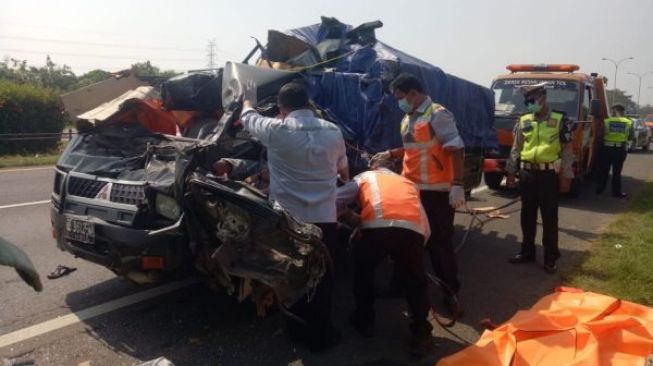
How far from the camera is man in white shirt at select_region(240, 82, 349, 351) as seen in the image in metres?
3.48

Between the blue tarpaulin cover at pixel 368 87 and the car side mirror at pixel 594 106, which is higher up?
the blue tarpaulin cover at pixel 368 87

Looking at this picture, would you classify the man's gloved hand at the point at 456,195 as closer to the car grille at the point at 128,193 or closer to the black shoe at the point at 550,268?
the black shoe at the point at 550,268

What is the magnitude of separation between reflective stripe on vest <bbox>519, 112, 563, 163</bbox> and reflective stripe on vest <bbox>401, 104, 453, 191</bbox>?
1.69m

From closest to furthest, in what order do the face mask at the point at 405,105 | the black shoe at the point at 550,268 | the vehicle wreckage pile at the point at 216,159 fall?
the vehicle wreckage pile at the point at 216,159 → the face mask at the point at 405,105 → the black shoe at the point at 550,268

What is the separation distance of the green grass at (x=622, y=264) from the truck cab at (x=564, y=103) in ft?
7.10

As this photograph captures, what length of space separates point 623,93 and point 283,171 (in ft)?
258

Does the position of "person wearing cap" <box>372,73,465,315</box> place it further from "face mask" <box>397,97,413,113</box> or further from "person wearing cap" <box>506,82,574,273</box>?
"person wearing cap" <box>506,82,574,273</box>

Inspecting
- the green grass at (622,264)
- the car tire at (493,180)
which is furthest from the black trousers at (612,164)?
the green grass at (622,264)

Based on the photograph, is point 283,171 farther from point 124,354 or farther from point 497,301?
point 497,301

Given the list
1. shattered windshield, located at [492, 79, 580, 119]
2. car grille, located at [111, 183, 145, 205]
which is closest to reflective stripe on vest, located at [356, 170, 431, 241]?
car grille, located at [111, 183, 145, 205]

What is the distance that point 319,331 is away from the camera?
3609 mm

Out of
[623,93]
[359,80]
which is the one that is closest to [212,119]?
[359,80]

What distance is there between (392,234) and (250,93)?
153 centimetres

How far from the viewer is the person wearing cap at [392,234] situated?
11.6ft
